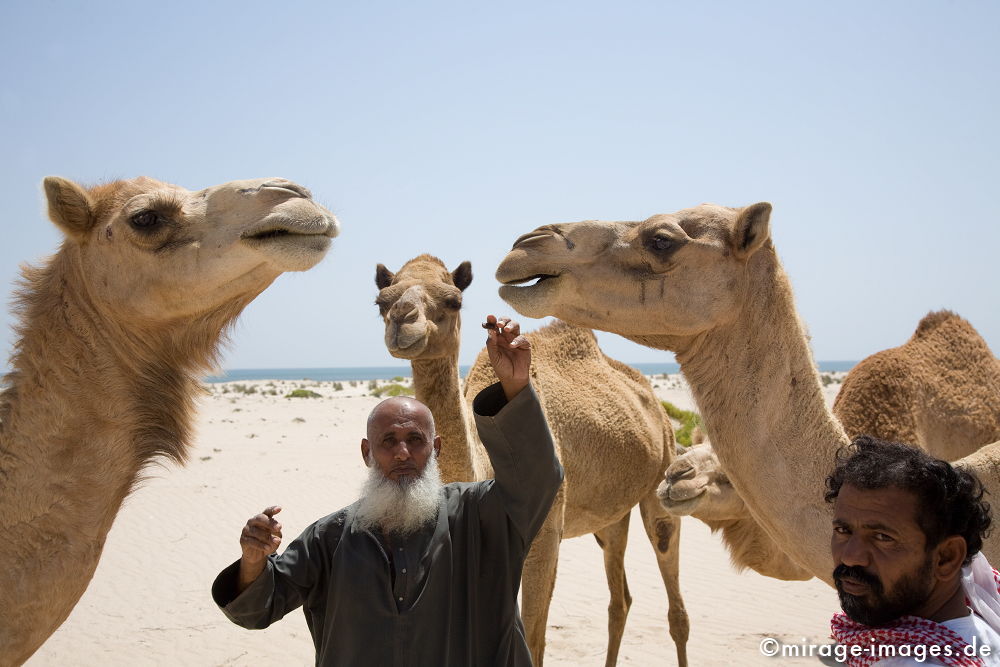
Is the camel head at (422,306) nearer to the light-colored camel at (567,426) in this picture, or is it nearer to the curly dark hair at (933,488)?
the light-colored camel at (567,426)

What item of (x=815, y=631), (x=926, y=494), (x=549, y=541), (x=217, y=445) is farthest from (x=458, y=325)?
(x=217, y=445)

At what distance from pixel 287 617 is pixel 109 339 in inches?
229

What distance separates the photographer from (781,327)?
3.32 meters

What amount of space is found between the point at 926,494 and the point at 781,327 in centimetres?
154

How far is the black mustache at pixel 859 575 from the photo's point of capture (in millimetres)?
1835

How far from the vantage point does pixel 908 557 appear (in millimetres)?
1812

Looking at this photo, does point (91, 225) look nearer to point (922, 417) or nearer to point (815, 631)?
point (922, 417)

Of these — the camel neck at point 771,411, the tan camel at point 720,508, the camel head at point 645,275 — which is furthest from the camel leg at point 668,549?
the camel head at point 645,275

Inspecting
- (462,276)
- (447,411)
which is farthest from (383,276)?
(447,411)

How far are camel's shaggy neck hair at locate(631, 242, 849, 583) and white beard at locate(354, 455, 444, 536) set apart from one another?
1314 millimetres

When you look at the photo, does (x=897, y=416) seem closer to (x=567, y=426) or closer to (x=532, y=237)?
(x=532, y=237)

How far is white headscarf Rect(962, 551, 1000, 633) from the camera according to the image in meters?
1.88

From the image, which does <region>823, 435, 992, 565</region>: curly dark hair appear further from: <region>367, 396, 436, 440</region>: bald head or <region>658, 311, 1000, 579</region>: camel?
<region>658, 311, 1000, 579</region>: camel

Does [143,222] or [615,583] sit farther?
[615,583]
